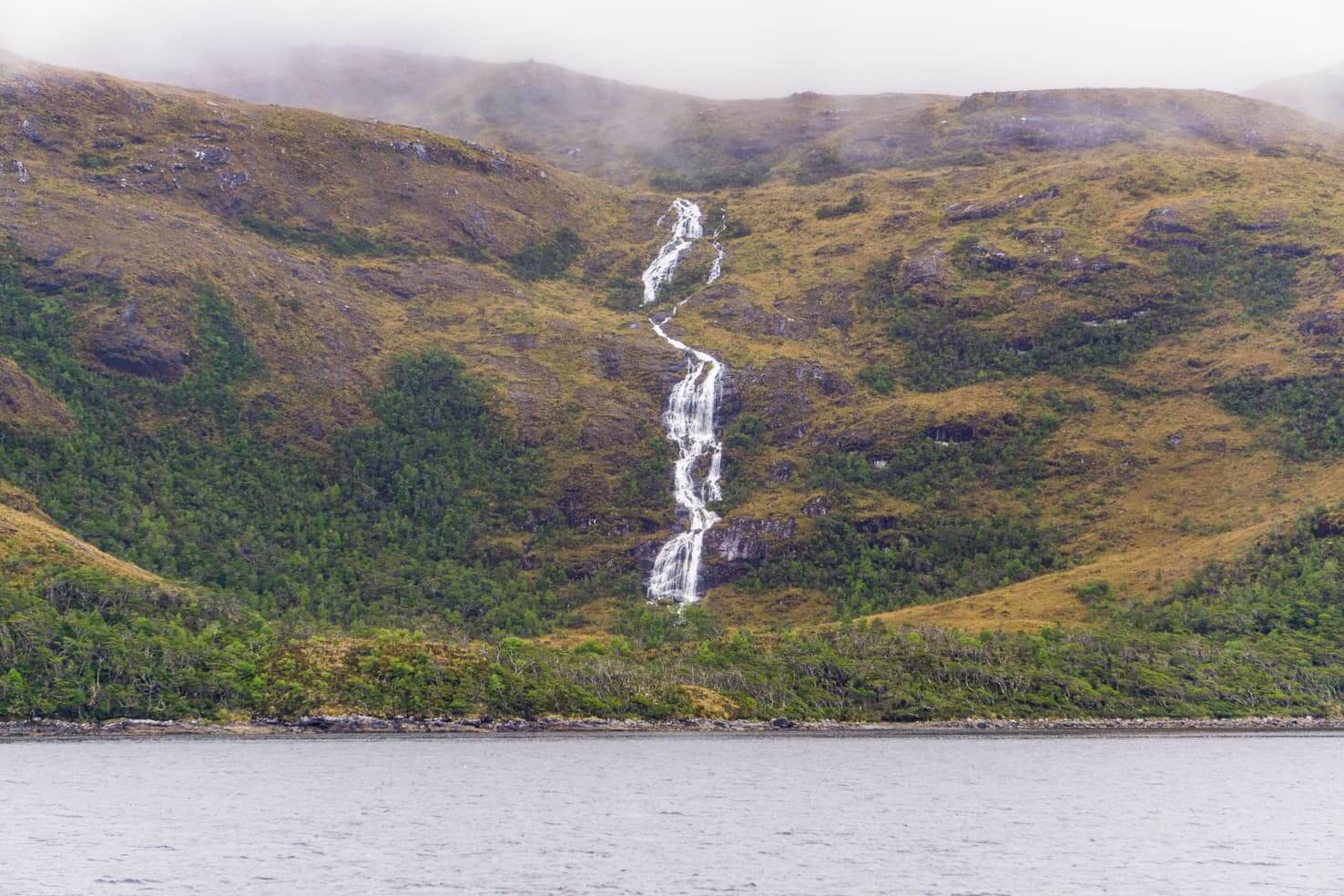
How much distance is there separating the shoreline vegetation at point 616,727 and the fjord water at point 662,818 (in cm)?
542

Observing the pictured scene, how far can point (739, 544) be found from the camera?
542 feet

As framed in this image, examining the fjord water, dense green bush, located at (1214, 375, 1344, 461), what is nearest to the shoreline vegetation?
the fjord water

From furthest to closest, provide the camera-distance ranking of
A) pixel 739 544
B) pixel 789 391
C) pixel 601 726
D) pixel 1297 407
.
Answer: pixel 789 391 < pixel 1297 407 < pixel 739 544 < pixel 601 726

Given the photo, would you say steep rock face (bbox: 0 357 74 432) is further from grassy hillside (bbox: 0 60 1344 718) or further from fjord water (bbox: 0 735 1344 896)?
fjord water (bbox: 0 735 1344 896)

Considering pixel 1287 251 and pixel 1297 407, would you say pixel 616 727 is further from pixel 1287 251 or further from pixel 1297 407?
pixel 1287 251

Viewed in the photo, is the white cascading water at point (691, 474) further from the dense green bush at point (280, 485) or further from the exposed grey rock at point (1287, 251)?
the exposed grey rock at point (1287, 251)

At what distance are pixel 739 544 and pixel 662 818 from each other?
10168 cm

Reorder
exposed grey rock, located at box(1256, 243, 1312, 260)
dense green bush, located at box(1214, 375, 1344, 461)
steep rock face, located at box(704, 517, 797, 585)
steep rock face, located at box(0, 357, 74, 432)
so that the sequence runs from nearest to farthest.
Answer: steep rock face, located at box(0, 357, 74, 432) → dense green bush, located at box(1214, 375, 1344, 461) → steep rock face, located at box(704, 517, 797, 585) → exposed grey rock, located at box(1256, 243, 1312, 260)

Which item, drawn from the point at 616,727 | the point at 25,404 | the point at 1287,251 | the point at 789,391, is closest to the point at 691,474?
the point at 789,391

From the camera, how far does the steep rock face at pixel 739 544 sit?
533 ft

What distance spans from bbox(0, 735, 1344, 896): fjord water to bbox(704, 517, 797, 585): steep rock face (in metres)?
63.2

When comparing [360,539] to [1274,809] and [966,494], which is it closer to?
[966,494]

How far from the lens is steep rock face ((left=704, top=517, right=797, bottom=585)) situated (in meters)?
162

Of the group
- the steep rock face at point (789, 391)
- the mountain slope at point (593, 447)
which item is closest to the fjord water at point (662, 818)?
the mountain slope at point (593, 447)
